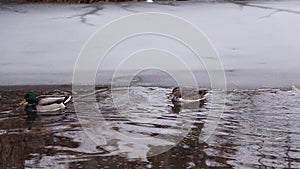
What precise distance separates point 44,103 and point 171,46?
12.3ft

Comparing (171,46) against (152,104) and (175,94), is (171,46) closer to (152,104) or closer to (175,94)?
(175,94)

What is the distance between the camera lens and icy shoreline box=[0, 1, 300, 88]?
8406 millimetres

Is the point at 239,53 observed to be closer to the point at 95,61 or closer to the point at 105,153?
the point at 95,61

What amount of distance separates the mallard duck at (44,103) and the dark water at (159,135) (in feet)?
0.25

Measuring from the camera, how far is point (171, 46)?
10172 mm

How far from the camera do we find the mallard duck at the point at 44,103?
21.6 feet

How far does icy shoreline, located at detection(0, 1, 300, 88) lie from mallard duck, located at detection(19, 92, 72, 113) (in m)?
1.19

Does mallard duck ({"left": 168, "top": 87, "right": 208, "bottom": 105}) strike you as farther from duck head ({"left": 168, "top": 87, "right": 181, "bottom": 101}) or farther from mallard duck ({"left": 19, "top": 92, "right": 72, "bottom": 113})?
mallard duck ({"left": 19, "top": 92, "right": 72, "bottom": 113})

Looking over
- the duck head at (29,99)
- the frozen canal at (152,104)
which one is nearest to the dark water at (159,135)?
the frozen canal at (152,104)

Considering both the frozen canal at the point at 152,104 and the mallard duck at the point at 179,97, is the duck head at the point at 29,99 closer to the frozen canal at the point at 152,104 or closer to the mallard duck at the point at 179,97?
the frozen canal at the point at 152,104

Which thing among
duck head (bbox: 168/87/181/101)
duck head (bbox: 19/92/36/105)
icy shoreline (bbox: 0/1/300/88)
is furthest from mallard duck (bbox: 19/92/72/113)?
icy shoreline (bbox: 0/1/300/88)

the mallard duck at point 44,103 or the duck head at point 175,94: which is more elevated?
the duck head at point 175,94

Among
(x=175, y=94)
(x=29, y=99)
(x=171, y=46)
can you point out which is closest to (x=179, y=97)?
(x=175, y=94)

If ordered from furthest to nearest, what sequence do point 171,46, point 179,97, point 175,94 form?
point 171,46, point 175,94, point 179,97
